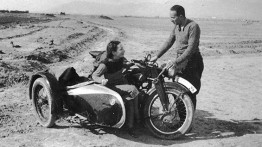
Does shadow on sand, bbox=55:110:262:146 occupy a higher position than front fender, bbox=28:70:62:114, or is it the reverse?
front fender, bbox=28:70:62:114

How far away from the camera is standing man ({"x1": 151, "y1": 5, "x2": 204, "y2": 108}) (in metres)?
4.89

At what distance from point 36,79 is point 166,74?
207 cm

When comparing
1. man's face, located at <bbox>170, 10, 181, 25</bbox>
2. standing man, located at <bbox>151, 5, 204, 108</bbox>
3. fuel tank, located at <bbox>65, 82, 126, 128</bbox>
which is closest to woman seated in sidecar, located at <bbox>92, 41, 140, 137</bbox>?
fuel tank, located at <bbox>65, 82, 126, 128</bbox>

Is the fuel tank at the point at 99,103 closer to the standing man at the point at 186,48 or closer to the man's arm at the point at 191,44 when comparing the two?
the standing man at the point at 186,48

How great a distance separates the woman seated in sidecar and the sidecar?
0.12 meters

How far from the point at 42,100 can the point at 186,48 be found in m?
2.43

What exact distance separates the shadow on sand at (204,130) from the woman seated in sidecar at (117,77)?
0.41 meters

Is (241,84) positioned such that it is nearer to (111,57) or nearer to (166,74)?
(166,74)

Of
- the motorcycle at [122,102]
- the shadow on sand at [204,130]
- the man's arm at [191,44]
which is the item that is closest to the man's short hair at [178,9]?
the man's arm at [191,44]

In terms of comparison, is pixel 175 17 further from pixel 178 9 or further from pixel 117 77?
pixel 117 77

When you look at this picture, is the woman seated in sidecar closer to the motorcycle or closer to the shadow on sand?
the motorcycle

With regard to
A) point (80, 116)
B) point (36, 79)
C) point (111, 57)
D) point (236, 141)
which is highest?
point (111, 57)

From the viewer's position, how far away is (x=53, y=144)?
4.59 m

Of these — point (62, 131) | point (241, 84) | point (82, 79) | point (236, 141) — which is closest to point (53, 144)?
point (62, 131)
